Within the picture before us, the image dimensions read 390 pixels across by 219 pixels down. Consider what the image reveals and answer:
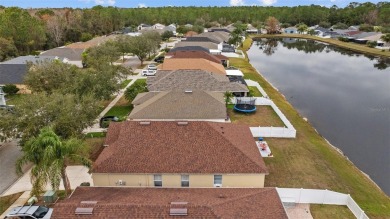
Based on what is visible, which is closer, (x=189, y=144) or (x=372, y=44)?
(x=189, y=144)

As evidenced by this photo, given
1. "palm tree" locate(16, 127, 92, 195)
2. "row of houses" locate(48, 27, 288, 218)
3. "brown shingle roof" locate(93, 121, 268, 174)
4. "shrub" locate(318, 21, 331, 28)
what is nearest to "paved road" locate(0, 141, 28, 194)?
"palm tree" locate(16, 127, 92, 195)

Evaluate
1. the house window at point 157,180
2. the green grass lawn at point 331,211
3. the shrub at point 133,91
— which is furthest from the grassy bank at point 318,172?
the shrub at point 133,91

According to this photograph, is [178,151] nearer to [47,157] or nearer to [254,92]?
[47,157]

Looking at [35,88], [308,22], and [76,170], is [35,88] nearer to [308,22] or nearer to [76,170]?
[76,170]

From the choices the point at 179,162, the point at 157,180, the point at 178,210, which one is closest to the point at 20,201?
the point at 157,180

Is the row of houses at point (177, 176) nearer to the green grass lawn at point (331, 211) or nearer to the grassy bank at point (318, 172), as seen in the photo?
the green grass lawn at point (331, 211)

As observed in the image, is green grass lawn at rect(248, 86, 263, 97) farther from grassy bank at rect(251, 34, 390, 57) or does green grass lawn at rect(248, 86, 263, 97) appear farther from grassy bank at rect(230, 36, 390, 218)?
grassy bank at rect(251, 34, 390, 57)

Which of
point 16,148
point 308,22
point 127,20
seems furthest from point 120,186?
point 308,22
